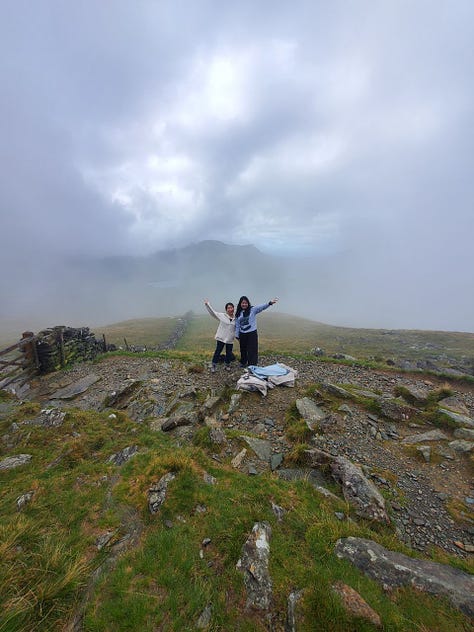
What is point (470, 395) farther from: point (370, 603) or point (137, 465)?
point (137, 465)

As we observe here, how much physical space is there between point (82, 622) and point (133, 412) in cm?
777

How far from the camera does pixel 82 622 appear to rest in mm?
3410

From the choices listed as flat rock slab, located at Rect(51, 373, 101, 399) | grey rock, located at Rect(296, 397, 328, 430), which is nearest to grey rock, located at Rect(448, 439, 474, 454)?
grey rock, located at Rect(296, 397, 328, 430)

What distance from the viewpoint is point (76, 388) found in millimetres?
13430

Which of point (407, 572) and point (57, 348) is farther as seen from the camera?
point (57, 348)

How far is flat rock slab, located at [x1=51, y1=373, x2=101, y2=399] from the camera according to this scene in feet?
42.1

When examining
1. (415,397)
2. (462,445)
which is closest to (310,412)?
(462,445)

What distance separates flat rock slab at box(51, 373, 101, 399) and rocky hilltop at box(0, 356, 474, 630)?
0.71 feet

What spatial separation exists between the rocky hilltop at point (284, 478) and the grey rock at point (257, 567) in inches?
0.8

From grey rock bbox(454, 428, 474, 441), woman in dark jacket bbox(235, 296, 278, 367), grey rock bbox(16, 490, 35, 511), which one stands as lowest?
grey rock bbox(454, 428, 474, 441)

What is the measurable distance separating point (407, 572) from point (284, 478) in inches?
123

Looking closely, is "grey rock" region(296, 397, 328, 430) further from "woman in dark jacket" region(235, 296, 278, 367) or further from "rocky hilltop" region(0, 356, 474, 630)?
"woman in dark jacket" region(235, 296, 278, 367)

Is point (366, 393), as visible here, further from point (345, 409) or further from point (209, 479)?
point (209, 479)

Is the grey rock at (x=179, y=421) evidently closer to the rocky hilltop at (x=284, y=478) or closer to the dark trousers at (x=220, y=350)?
the rocky hilltop at (x=284, y=478)
